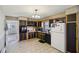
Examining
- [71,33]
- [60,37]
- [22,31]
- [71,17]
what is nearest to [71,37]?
[71,33]

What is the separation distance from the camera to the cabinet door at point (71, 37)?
3686mm

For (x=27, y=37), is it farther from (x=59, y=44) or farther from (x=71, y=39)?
(x=71, y=39)

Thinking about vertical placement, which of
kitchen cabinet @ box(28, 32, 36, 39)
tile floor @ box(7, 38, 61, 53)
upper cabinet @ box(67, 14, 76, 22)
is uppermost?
upper cabinet @ box(67, 14, 76, 22)

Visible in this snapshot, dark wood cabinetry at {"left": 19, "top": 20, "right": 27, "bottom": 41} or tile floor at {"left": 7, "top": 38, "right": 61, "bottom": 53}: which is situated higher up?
dark wood cabinetry at {"left": 19, "top": 20, "right": 27, "bottom": 41}

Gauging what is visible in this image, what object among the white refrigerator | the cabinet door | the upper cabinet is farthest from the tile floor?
the upper cabinet

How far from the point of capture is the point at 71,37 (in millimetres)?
3852

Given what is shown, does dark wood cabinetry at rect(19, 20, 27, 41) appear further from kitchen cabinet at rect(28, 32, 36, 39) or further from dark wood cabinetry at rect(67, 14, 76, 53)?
dark wood cabinetry at rect(67, 14, 76, 53)

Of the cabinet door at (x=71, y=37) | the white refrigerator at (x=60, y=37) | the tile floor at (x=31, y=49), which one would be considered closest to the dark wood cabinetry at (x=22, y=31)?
the tile floor at (x=31, y=49)

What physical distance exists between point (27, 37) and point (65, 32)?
446cm

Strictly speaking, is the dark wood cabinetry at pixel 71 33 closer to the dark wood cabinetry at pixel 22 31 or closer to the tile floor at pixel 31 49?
the tile floor at pixel 31 49

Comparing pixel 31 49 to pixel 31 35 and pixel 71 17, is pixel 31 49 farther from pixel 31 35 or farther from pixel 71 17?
pixel 31 35

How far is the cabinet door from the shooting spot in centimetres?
369
